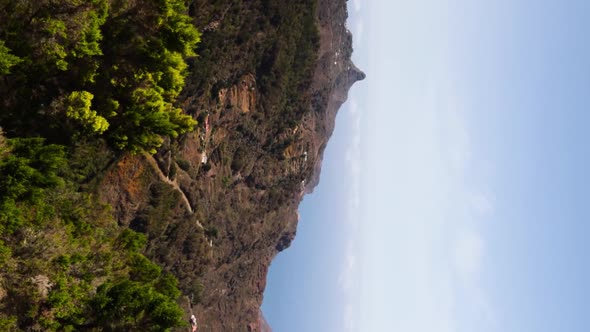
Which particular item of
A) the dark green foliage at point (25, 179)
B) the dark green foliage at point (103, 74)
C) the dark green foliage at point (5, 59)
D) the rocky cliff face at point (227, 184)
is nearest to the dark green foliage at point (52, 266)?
the dark green foliage at point (25, 179)

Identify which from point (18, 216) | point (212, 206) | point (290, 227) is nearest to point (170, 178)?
point (212, 206)

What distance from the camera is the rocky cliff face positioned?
2206 inches

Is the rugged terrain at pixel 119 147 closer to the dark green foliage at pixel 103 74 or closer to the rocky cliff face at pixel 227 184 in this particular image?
the dark green foliage at pixel 103 74

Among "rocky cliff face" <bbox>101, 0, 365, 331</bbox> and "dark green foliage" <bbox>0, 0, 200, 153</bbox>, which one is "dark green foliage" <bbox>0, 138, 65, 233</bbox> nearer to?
"dark green foliage" <bbox>0, 0, 200, 153</bbox>

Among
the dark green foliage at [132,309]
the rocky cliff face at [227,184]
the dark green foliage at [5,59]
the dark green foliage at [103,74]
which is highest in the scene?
the rocky cliff face at [227,184]

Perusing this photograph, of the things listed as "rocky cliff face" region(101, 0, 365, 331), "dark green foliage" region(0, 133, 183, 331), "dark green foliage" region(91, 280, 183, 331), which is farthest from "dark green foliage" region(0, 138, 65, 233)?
"rocky cliff face" region(101, 0, 365, 331)

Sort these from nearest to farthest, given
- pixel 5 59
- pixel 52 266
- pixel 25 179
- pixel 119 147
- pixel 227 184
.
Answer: pixel 5 59
pixel 25 179
pixel 52 266
pixel 119 147
pixel 227 184

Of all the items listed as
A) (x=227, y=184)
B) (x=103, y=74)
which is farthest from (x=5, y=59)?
(x=227, y=184)

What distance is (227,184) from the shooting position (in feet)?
245

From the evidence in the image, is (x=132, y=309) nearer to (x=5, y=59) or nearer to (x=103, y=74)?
(x=5, y=59)

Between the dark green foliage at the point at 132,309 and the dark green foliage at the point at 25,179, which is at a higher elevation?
the dark green foliage at the point at 25,179

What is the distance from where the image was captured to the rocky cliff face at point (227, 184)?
5603 cm

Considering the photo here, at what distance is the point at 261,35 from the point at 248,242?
38.2 m

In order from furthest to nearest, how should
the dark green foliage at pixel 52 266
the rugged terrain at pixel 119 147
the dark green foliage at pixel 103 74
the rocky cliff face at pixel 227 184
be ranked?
the rocky cliff face at pixel 227 184 < the dark green foliage at pixel 103 74 < the rugged terrain at pixel 119 147 < the dark green foliage at pixel 52 266
